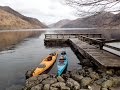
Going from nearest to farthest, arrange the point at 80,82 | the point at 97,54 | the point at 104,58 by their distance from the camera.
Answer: the point at 80,82 < the point at 104,58 < the point at 97,54

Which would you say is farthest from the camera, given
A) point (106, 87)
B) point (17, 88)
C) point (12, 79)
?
point (12, 79)

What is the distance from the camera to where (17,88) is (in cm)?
1549

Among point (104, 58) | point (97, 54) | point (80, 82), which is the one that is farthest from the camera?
point (97, 54)

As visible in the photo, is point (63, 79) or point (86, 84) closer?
point (86, 84)

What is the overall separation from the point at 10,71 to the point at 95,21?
1134 cm

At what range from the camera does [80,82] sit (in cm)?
1259

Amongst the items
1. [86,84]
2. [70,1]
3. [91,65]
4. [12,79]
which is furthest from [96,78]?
[12,79]

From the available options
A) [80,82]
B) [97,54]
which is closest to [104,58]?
[97,54]

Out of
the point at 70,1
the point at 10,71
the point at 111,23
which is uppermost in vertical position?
the point at 70,1

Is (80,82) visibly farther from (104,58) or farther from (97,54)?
(97,54)

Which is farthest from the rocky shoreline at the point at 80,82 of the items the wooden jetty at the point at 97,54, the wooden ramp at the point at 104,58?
the wooden jetty at the point at 97,54

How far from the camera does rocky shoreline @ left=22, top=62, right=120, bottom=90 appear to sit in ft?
39.2

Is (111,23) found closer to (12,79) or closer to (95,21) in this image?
(95,21)

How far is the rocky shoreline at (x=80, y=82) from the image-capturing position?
1195 cm
